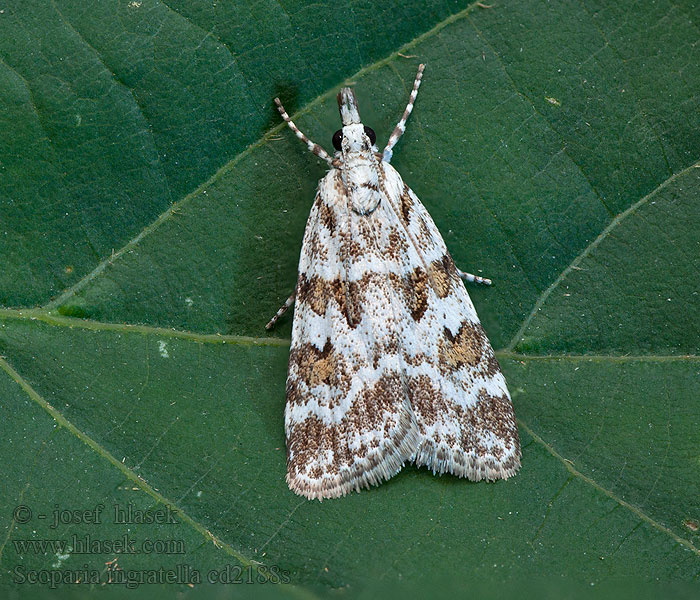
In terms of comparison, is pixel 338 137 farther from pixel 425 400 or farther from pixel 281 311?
pixel 425 400

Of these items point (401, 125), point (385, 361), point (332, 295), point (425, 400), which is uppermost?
point (401, 125)

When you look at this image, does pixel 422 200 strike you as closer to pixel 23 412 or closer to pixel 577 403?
pixel 577 403

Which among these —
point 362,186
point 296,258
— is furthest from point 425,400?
point 362,186

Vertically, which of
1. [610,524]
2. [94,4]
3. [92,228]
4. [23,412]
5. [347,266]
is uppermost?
[94,4]

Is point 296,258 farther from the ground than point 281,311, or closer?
farther from the ground

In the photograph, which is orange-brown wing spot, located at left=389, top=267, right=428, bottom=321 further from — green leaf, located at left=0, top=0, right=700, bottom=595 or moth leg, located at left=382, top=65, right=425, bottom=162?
moth leg, located at left=382, top=65, right=425, bottom=162

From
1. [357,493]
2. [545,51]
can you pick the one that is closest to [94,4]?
[545,51]

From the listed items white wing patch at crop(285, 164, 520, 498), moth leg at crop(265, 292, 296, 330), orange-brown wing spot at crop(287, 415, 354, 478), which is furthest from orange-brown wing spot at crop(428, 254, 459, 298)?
orange-brown wing spot at crop(287, 415, 354, 478)

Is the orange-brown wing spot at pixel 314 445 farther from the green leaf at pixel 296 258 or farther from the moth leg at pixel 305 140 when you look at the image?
the moth leg at pixel 305 140
